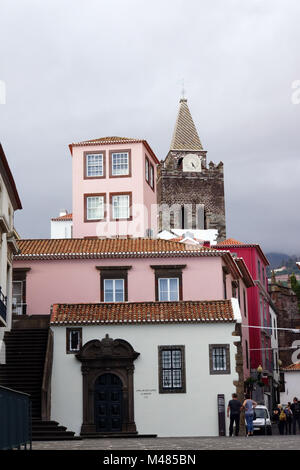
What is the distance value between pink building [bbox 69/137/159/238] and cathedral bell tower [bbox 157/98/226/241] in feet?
160

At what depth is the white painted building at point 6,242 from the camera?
33.9 m

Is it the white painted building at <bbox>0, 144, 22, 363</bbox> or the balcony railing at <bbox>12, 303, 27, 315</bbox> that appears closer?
the white painted building at <bbox>0, 144, 22, 363</bbox>

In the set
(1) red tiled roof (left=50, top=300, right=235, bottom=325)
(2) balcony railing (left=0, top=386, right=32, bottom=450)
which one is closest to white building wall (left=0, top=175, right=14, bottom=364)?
(1) red tiled roof (left=50, top=300, right=235, bottom=325)

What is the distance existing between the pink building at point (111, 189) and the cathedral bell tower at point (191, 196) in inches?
1919

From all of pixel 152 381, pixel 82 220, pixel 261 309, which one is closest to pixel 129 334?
pixel 152 381

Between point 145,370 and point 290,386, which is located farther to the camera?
point 290,386

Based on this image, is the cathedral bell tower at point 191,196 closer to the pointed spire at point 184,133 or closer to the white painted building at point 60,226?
the pointed spire at point 184,133

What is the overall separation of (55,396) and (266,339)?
2942 centimetres

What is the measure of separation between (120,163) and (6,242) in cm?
1882

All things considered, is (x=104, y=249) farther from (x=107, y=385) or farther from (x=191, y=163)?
(x=191, y=163)

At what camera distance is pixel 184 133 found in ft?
380

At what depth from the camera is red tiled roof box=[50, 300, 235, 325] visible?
35.2 m

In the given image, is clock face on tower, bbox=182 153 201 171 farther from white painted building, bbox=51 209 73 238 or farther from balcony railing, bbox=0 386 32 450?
balcony railing, bbox=0 386 32 450

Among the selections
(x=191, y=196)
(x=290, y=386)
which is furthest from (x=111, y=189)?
(x=191, y=196)
